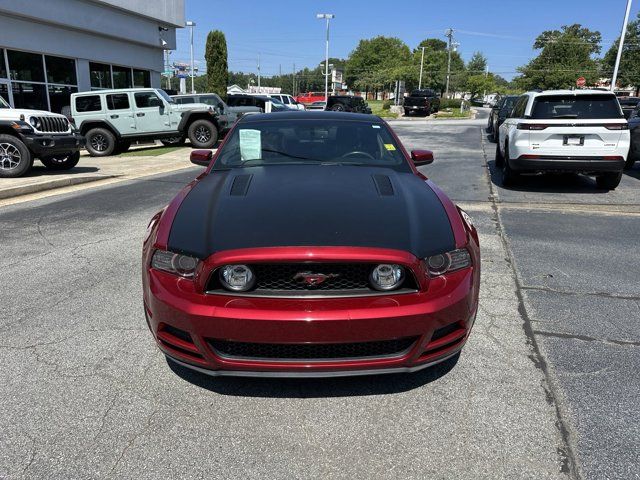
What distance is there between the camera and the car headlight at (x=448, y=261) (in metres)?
2.45

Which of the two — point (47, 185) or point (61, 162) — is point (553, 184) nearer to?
point (47, 185)

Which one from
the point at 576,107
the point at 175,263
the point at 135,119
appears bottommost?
the point at 175,263

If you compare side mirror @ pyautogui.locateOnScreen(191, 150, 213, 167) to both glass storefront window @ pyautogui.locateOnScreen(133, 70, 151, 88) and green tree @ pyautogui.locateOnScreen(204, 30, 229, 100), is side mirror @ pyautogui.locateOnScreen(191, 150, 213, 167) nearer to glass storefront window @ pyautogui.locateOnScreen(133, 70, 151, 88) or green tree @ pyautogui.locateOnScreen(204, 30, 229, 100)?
glass storefront window @ pyautogui.locateOnScreen(133, 70, 151, 88)

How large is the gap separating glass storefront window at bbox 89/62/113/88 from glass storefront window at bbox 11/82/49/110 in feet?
9.03

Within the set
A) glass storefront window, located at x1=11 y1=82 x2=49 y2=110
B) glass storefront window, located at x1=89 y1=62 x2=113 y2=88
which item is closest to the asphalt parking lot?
glass storefront window, located at x1=11 y1=82 x2=49 y2=110

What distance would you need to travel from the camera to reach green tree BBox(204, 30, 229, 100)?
97.2ft

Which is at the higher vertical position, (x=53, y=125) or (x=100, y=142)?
(x=53, y=125)

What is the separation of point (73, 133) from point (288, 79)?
143870 millimetres

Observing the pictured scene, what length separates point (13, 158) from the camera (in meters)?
9.97

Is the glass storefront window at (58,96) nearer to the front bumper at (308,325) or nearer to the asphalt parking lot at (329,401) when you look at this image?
the asphalt parking lot at (329,401)

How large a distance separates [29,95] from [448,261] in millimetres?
19009

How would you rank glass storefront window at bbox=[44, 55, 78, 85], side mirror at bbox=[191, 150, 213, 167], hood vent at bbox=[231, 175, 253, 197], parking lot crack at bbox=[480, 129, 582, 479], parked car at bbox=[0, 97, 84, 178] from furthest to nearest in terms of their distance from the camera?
1. glass storefront window at bbox=[44, 55, 78, 85]
2. parked car at bbox=[0, 97, 84, 178]
3. side mirror at bbox=[191, 150, 213, 167]
4. hood vent at bbox=[231, 175, 253, 197]
5. parking lot crack at bbox=[480, 129, 582, 479]

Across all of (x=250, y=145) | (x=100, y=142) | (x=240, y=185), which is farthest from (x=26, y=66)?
(x=240, y=185)

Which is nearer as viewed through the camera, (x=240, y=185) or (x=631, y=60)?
(x=240, y=185)
